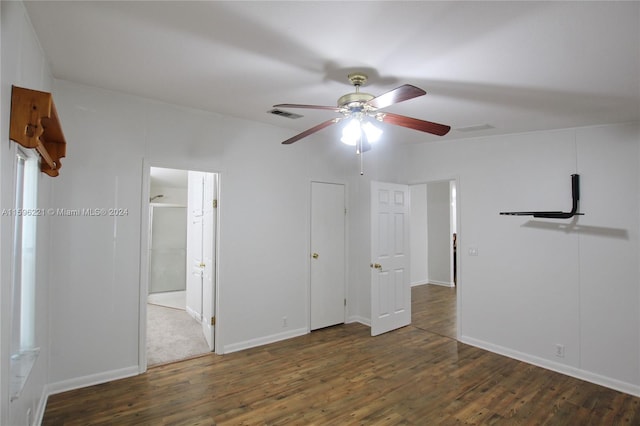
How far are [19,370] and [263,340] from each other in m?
2.43

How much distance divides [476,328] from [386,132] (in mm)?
2647

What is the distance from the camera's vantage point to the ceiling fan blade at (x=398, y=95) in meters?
1.79

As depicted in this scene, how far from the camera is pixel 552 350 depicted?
3.55 m

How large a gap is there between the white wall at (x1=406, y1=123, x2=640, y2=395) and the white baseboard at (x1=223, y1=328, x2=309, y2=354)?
2.08 metres

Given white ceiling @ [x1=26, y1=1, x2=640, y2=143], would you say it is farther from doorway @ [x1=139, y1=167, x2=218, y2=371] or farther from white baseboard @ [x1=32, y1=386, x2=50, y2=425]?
white baseboard @ [x1=32, y1=386, x2=50, y2=425]

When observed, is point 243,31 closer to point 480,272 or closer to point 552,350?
point 480,272

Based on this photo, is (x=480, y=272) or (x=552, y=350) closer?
(x=552, y=350)

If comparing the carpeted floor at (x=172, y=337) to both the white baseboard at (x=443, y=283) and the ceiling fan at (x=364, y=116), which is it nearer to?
the ceiling fan at (x=364, y=116)

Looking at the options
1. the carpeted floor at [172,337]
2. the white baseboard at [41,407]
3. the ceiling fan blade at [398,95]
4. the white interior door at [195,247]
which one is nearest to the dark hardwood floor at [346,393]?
the white baseboard at [41,407]

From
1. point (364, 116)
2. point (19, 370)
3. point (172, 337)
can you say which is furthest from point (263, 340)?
point (364, 116)

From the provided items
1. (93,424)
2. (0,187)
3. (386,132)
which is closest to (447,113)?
(386,132)

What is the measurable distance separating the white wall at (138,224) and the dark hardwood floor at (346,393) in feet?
1.11

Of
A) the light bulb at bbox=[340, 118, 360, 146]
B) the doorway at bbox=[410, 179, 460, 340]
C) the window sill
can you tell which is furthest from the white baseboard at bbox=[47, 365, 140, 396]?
the doorway at bbox=[410, 179, 460, 340]

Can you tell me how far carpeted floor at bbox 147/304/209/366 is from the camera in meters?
3.67
